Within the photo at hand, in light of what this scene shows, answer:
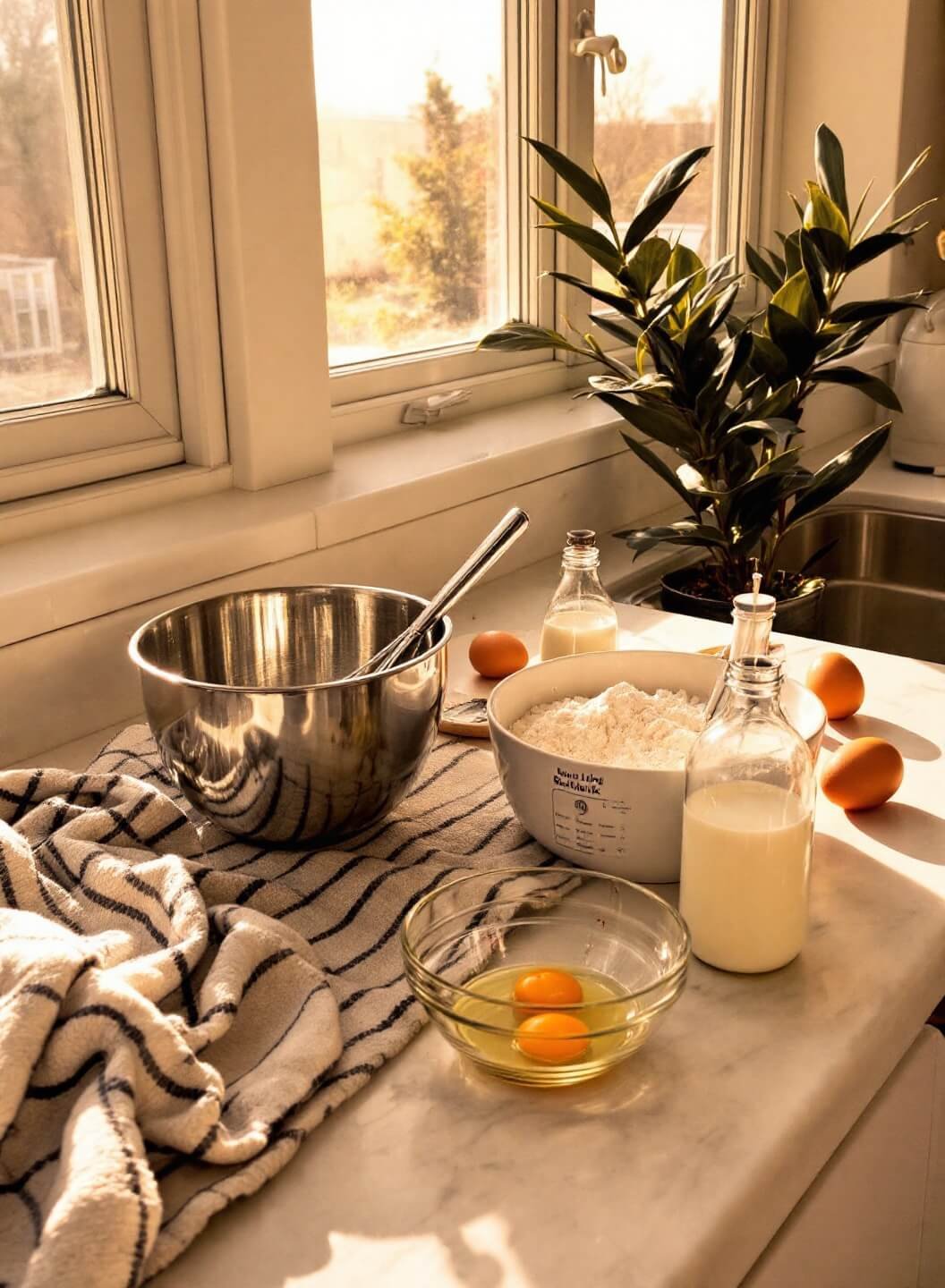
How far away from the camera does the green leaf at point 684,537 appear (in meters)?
1.54

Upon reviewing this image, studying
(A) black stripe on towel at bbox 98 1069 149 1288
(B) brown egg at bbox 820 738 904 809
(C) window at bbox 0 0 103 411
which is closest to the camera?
(A) black stripe on towel at bbox 98 1069 149 1288

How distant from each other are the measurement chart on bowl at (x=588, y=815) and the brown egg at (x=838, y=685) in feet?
1.15

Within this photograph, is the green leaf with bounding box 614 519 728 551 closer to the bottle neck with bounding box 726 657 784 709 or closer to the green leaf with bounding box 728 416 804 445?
the green leaf with bounding box 728 416 804 445

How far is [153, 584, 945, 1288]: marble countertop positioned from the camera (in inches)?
24.0

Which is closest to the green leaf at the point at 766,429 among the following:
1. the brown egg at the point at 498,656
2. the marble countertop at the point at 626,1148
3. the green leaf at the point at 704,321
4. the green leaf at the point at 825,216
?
the green leaf at the point at 704,321

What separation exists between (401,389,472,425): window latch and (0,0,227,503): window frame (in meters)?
0.39

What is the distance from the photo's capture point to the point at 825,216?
1474 mm

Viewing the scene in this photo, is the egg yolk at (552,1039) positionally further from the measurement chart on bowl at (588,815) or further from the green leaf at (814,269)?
the green leaf at (814,269)

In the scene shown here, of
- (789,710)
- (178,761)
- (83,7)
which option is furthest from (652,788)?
(83,7)

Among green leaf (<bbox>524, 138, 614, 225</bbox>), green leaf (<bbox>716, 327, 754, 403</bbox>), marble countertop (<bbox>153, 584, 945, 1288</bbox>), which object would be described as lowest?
marble countertop (<bbox>153, 584, 945, 1288</bbox>)

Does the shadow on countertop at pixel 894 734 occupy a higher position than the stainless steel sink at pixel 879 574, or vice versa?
the shadow on countertop at pixel 894 734

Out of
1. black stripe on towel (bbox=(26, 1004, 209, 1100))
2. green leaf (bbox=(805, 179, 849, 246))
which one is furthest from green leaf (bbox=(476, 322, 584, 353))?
black stripe on towel (bbox=(26, 1004, 209, 1100))

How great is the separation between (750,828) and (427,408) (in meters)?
1.10

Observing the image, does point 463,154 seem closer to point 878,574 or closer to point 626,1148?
point 878,574
